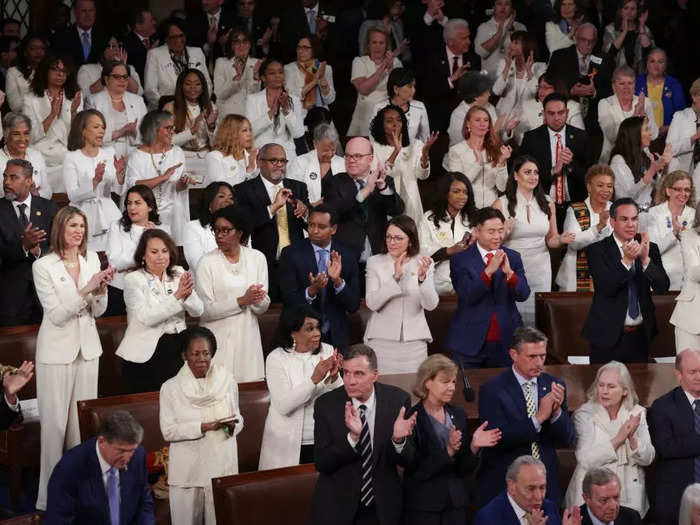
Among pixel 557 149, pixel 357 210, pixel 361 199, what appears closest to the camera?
pixel 361 199

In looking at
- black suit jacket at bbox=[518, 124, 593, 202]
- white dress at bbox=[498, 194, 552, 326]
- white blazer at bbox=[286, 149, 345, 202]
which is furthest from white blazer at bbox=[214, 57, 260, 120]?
white dress at bbox=[498, 194, 552, 326]

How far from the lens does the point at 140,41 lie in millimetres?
11141

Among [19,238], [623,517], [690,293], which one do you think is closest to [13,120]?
[19,238]

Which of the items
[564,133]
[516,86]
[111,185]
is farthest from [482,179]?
[111,185]

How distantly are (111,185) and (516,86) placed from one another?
341 cm

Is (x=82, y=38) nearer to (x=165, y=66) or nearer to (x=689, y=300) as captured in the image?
(x=165, y=66)

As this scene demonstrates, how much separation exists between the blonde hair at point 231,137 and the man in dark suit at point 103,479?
128 inches

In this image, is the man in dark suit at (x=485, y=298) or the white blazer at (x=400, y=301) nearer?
the man in dark suit at (x=485, y=298)

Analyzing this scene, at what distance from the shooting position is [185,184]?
897 centimetres

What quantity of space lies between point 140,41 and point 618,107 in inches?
143

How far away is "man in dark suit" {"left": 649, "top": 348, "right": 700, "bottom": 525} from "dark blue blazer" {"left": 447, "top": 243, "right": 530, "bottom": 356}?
1092 millimetres

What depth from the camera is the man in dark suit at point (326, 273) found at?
7742 mm

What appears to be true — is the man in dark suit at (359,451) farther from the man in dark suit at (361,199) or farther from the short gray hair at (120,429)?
the man in dark suit at (361,199)

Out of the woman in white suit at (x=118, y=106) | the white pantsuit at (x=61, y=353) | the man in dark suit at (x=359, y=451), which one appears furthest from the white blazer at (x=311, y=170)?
the man in dark suit at (x=359, y=451)
